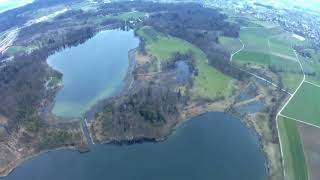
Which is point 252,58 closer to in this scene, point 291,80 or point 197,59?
point 291,80

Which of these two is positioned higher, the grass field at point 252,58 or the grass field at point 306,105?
the grass field at point 252,58

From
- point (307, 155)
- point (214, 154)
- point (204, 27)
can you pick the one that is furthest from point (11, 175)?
point (204, 27)

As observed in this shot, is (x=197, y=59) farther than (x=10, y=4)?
No

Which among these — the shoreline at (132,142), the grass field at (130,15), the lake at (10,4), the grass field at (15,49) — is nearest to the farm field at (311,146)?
the shoreline at (132,142)

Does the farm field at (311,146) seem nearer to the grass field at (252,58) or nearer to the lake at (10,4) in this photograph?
the grass field at (252,58)

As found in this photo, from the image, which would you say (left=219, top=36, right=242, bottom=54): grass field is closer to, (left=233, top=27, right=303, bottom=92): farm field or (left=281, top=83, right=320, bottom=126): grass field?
(left=233, top=27, right=303, bottom=92): farm field

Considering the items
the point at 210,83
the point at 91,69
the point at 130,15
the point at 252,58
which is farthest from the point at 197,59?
the point at 130,15

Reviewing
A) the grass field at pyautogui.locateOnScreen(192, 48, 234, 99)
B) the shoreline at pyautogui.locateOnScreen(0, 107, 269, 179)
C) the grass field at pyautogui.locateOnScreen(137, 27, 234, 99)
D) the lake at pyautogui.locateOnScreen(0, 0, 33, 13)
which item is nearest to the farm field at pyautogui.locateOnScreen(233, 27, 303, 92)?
the grass field at pyautogui.locateOnScreen(137, 27, 234, 99)

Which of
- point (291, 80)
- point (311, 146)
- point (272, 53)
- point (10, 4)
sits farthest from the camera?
point (10, 4)
